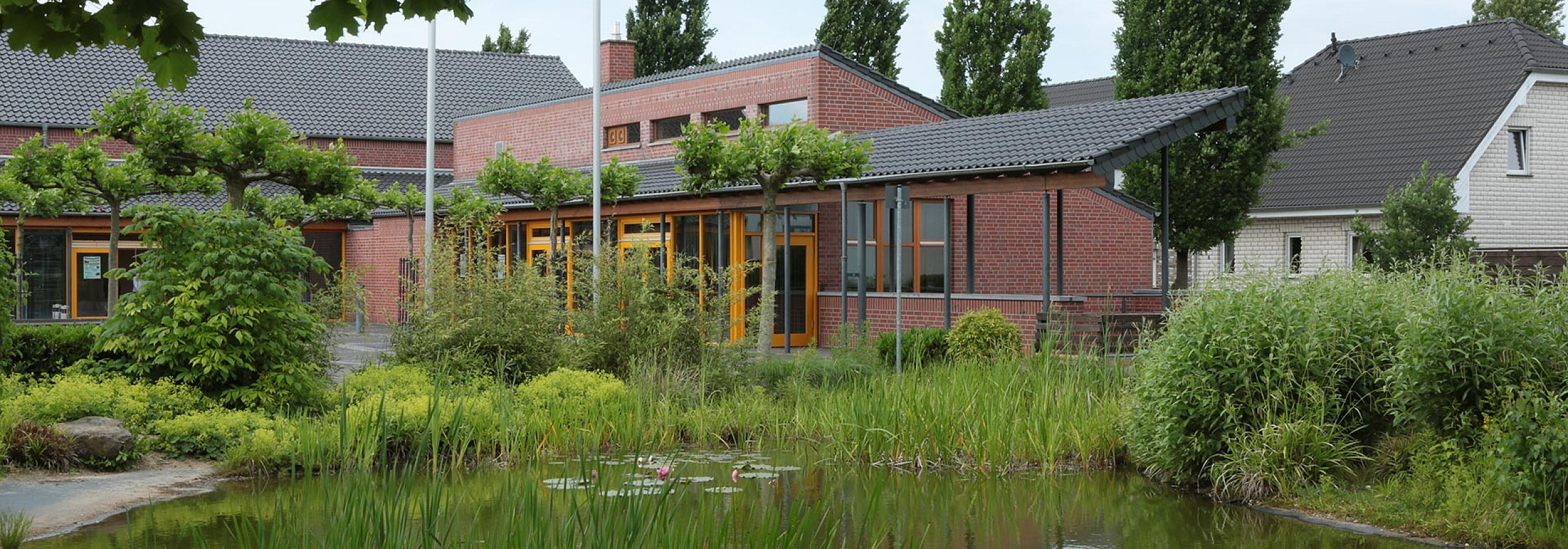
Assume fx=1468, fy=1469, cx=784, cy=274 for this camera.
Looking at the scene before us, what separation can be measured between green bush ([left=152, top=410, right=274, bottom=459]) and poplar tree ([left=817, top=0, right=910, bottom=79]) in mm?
24245

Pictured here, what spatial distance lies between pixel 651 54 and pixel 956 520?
33.7m

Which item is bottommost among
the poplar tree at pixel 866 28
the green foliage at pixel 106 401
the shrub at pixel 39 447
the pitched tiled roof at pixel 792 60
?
the shrub at pixel 39 447

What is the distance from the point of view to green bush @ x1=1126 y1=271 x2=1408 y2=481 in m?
9.70

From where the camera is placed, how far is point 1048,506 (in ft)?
31.3

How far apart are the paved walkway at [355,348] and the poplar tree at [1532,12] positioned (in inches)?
1232

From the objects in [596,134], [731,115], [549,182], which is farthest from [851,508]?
Answer: [731,115]

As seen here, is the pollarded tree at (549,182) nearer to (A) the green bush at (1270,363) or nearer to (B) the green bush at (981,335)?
(B) the green bush at (981,335)

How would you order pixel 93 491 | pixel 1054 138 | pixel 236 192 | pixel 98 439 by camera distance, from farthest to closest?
pixel 1054 138
pixel 236 192
pixel 98 439
pixel 93 491

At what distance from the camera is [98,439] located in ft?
34.6

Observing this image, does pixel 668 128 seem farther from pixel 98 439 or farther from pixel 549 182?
pixel 98 439

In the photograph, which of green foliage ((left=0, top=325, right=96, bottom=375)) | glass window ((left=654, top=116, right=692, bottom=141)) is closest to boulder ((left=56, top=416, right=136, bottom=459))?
green foliage ((left=0, top=325, right=96, bottom=375))

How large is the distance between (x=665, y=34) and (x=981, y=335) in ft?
88.2

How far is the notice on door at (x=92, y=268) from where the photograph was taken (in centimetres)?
3206

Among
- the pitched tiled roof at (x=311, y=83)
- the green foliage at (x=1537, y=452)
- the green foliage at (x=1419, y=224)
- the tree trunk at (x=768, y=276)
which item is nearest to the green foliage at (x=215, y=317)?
the tree trunk at (x=768, y=276)
